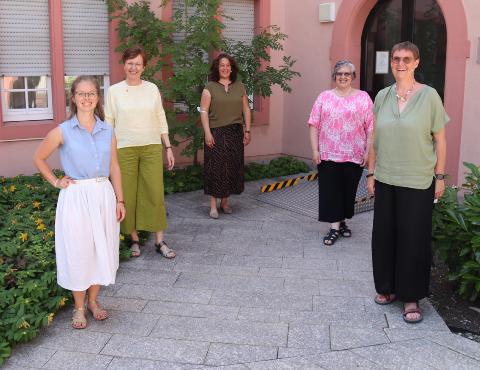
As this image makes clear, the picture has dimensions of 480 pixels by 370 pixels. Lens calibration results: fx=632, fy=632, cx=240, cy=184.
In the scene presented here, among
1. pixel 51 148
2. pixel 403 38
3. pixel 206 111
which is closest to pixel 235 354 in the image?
pixel 51 148

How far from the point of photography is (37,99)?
827 centimetres

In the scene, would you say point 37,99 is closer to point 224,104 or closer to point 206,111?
point 206,111

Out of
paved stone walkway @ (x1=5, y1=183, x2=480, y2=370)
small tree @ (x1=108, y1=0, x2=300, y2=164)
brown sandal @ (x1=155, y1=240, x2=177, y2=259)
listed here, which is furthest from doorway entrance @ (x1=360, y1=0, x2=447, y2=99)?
brown sandal @ (x1=155, y1=240, x2=177, y2=259)

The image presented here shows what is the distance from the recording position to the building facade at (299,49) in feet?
24.2

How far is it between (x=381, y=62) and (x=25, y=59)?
4.84 meters

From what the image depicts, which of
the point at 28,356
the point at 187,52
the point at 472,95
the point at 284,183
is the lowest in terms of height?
the point at 28,356

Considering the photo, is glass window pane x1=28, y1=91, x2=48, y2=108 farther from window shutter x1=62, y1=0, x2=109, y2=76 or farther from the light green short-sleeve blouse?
the light green short-sleeve blouse

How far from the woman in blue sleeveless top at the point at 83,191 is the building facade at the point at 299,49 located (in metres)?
4.21

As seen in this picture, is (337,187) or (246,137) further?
(246,137)

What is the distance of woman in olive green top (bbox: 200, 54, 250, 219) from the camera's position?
6.84 metres

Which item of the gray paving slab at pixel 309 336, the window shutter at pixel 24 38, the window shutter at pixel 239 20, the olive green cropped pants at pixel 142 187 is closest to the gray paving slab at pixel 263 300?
the gray paving slab at pixel 309 336

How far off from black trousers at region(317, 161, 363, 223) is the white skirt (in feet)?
8.22

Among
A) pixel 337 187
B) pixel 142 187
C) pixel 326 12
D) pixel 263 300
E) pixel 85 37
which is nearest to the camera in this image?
pixel 263 300

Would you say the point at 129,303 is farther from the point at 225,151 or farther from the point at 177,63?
the point at 177,63
